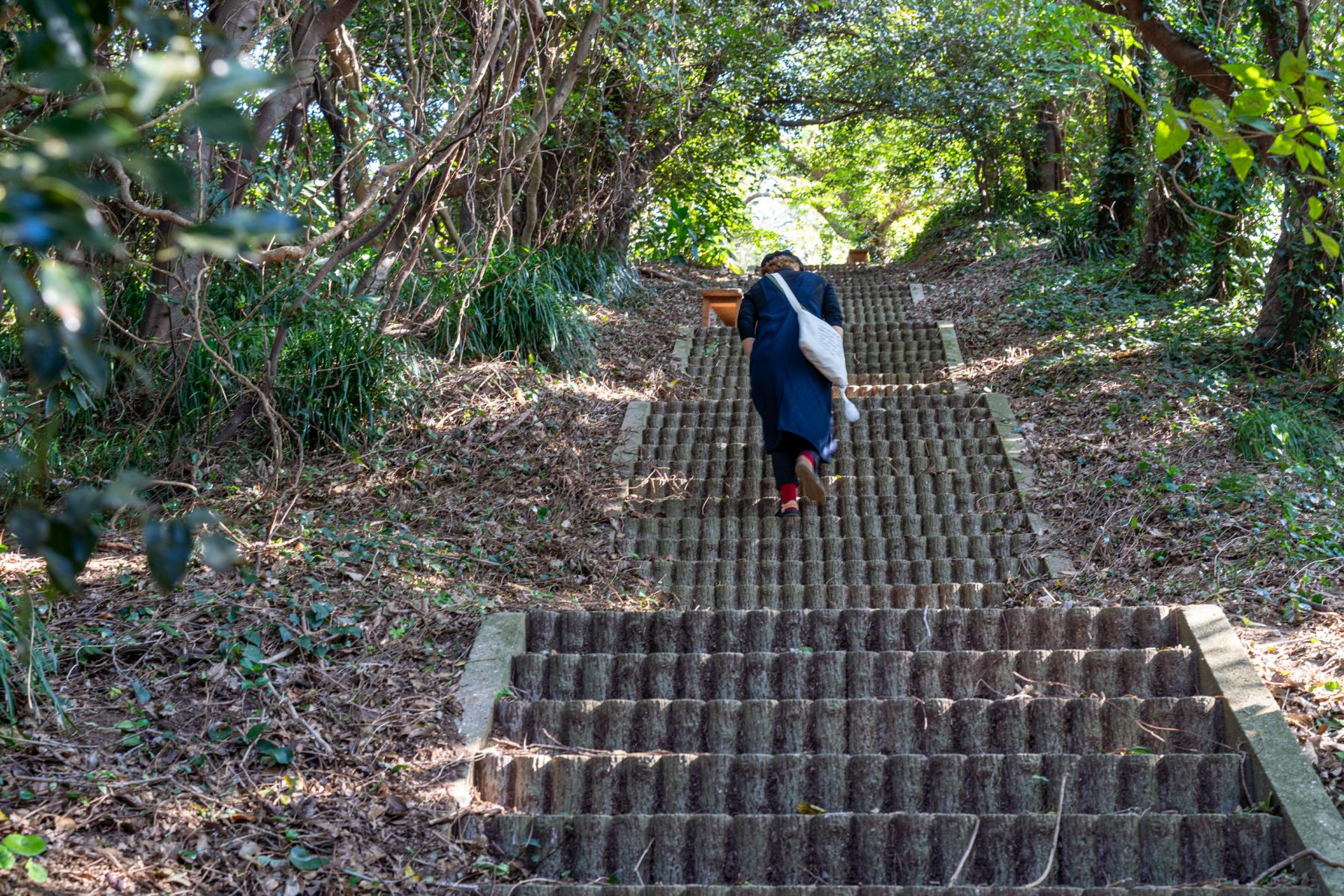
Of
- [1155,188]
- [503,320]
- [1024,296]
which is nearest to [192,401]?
[503,320]

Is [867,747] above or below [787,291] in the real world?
below

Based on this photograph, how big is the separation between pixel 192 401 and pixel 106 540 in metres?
1.56

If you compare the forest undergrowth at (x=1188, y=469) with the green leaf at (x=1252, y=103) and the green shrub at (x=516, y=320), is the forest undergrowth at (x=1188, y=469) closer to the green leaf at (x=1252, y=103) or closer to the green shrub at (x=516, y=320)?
the green leaf at (x=1252, y=103)

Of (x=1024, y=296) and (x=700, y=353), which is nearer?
(x=700, y=353)

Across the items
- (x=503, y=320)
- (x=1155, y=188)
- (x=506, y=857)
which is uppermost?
(x=1155, y=188)

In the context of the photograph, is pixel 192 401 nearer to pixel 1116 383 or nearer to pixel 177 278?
pixel 177 278

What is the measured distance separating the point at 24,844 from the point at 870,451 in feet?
16.9

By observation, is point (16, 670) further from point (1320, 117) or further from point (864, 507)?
point (864, 507)

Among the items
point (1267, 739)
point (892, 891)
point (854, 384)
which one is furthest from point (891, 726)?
point (854, 384)

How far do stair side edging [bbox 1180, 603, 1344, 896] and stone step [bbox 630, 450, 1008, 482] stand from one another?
2542 millimetres

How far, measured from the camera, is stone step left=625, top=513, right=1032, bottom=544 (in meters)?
5.80

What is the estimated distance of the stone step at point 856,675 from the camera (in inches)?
148

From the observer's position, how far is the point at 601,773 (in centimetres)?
336

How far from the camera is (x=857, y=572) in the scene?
537 centimetres
